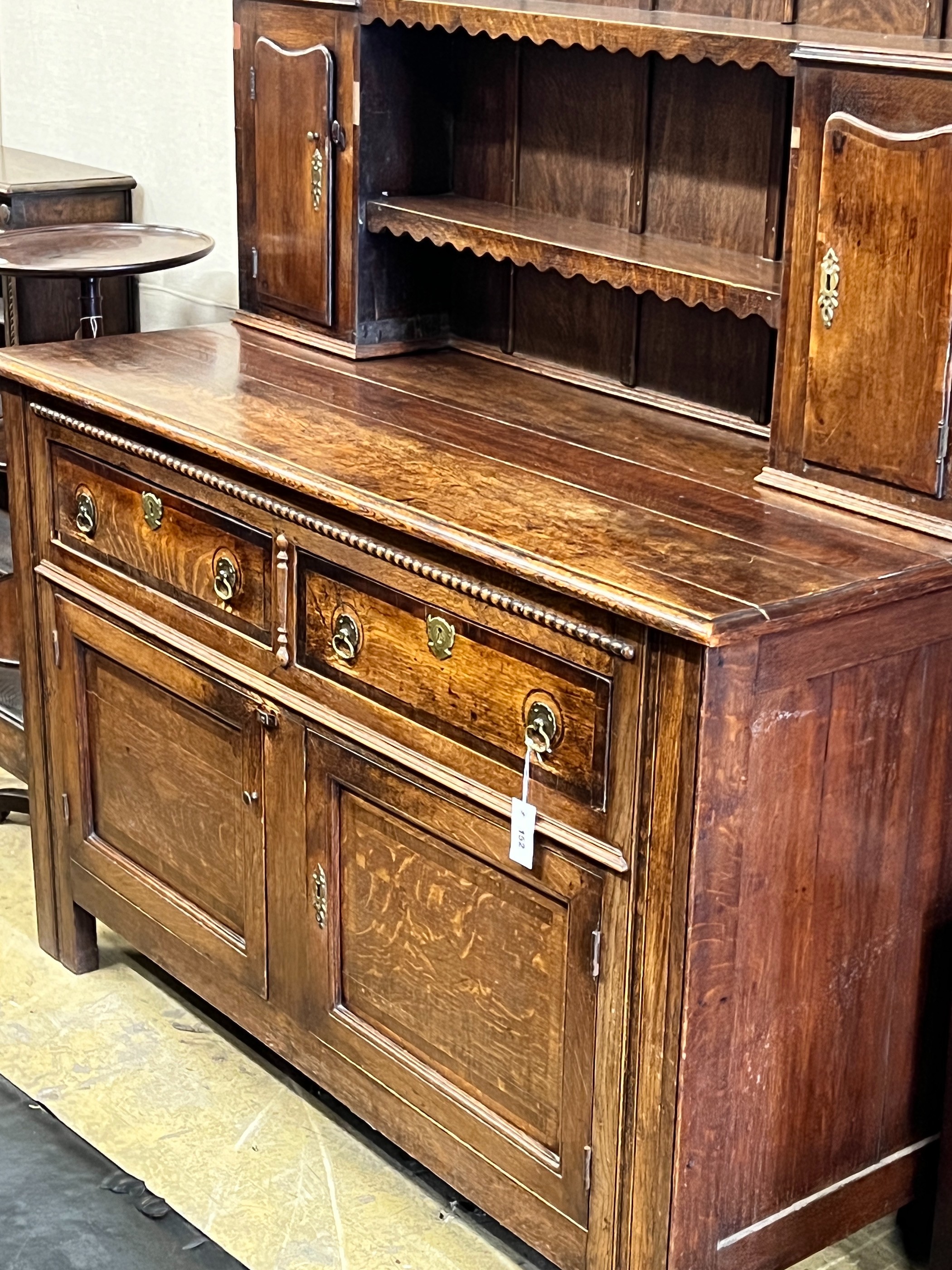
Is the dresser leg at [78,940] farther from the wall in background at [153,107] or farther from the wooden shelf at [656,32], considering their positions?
the wooden shelf at [656,32]

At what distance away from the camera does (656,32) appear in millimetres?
2207

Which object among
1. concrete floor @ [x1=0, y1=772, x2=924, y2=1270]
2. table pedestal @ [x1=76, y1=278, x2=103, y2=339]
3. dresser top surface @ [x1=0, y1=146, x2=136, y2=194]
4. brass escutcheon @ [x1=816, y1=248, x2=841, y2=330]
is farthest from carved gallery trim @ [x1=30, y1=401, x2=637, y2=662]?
dresser top surface @ [x1=0, y1=146, x2=136, y2=194]

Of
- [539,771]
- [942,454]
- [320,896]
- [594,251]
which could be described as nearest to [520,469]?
[594,251]

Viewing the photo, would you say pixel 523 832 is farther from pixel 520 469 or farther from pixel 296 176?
pixel 296 176

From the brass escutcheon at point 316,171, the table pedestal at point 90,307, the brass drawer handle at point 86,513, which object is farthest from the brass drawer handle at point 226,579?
the table pedestal at point 90,307

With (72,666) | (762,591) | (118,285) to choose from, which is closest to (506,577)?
(762,591)

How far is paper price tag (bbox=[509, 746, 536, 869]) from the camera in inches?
81.4

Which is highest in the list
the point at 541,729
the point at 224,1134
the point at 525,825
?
the point at 541,729

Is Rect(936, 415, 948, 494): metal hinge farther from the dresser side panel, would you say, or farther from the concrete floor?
the concrete floor

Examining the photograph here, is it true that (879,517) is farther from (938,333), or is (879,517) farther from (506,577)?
(506,577)

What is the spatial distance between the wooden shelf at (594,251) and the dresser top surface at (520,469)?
223mm

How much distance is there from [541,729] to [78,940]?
56.1 inches

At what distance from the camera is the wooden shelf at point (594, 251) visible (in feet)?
7.36

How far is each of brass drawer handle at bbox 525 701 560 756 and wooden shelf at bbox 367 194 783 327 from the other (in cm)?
57
